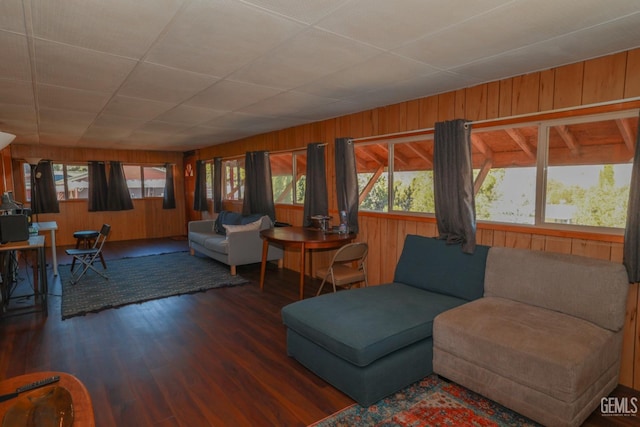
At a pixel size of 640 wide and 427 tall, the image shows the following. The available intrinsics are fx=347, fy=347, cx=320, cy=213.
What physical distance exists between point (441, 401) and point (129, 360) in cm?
235

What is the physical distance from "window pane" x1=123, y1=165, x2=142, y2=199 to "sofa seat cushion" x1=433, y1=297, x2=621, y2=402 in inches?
344

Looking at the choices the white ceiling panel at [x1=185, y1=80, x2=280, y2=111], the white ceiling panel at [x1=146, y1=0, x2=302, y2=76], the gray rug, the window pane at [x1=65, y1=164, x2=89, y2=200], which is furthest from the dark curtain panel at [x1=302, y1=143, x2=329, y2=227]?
the window pane at [x1=65, y1=164, x2=89, y2=200]

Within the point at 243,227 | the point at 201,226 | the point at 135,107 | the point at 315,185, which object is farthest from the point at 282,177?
the point at 135,107

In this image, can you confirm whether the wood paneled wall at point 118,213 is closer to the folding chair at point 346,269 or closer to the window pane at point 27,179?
the window pane at point 27,179

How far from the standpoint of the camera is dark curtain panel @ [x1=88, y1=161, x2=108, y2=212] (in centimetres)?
819

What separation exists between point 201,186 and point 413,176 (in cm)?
584

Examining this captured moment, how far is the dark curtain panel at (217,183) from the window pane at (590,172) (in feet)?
20.4

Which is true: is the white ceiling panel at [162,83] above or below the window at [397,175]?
above

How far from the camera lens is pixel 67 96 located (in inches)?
134

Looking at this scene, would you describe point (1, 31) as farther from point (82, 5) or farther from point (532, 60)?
point (532, 60)

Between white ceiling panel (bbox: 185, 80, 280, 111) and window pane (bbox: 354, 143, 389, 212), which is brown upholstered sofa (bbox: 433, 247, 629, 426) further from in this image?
white ceiling panel (bbox: 185, 80, 280, 111)

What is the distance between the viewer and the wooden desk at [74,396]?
131 cm

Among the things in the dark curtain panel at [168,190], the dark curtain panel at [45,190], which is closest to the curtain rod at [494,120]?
the dark curtain panel at [168,190]

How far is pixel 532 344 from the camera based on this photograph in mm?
1965
